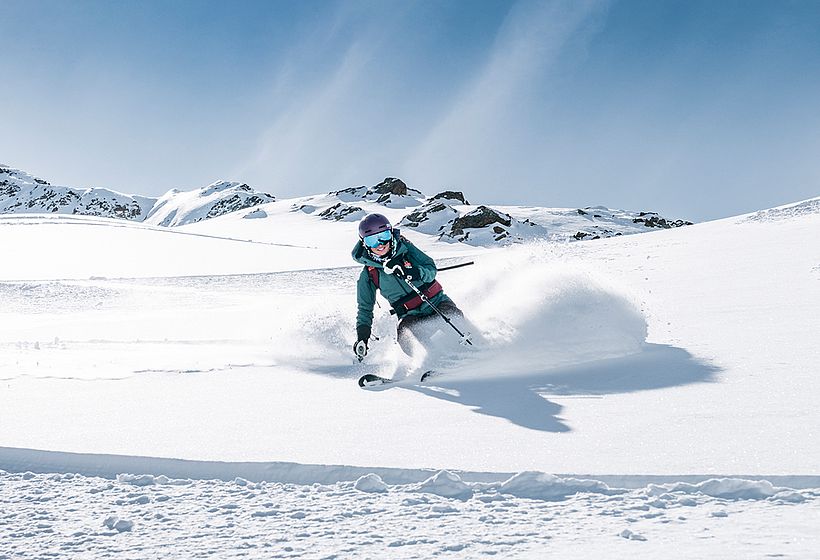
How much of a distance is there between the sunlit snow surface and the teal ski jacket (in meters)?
0.42

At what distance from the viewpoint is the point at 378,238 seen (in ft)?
18.8

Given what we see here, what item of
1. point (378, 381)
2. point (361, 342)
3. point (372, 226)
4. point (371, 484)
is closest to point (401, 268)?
point (372, 226)

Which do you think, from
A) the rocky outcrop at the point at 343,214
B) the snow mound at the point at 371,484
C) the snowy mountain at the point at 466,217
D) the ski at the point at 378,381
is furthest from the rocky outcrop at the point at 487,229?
the snow mound at the point at 371,484

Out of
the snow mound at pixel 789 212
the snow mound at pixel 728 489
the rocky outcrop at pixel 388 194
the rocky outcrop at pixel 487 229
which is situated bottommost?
the snow mound at pixel 728 489

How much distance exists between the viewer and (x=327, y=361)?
19.7 ft

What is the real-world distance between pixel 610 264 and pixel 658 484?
38.8 feet

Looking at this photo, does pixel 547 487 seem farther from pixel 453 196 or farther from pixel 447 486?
pixel 453 196

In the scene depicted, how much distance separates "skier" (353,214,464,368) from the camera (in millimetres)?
5695

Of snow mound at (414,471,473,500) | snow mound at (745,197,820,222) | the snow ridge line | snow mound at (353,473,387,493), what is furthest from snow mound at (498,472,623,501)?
snow mound at (745,197,820,222)

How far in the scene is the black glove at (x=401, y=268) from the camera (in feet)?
18.7

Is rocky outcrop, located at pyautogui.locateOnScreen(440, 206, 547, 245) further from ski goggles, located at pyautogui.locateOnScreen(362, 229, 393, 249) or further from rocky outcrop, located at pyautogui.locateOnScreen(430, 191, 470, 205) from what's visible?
ski goggles, located at pyautogui.locateOnScreen(362, 229, 393, 249)

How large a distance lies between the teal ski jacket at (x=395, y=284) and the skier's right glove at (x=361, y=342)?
0.04 feet

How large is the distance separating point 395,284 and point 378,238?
46cm

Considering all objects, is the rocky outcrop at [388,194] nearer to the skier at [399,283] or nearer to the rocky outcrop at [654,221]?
the rocky outcrop at [654,221]
